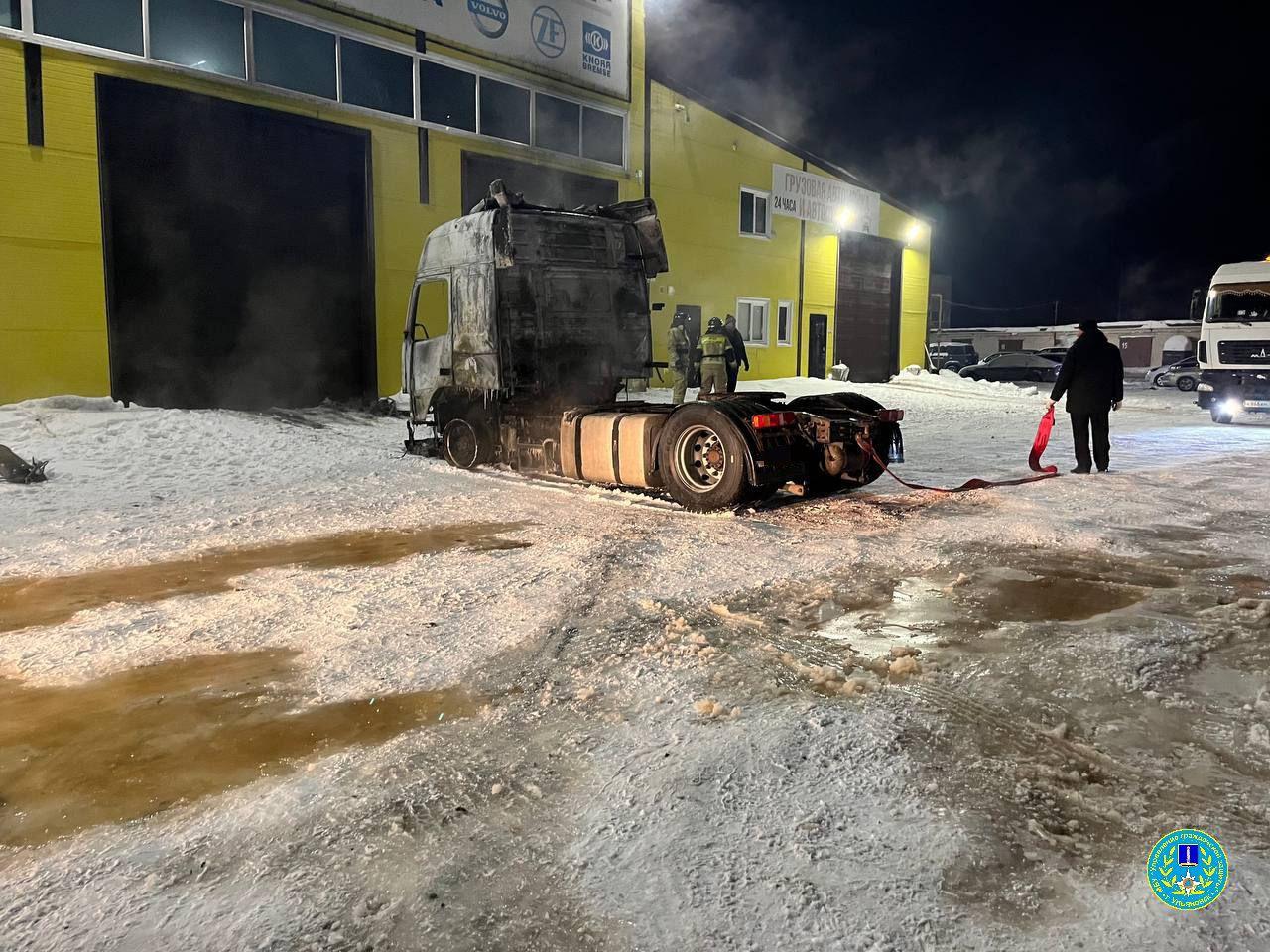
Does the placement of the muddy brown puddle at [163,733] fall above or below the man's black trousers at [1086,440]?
below

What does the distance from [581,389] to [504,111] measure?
11490mm

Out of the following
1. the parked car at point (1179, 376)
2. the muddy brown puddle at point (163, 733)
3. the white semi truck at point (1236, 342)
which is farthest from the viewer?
the parked car at point (1179, 376)

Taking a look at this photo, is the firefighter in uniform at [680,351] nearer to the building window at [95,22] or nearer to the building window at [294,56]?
the building window at [294,56]

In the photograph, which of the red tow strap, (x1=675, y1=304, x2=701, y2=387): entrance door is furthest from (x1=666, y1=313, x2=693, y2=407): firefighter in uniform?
the red tow strap

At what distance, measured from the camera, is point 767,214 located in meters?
25.0

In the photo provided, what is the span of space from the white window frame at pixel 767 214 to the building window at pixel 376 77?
10185 millimetres

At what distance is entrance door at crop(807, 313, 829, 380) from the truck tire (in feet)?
65.5

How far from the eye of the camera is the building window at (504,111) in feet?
59.5

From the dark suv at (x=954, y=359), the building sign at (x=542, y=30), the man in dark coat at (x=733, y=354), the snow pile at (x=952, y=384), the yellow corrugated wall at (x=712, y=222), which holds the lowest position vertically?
the snow pile at (x=952, y=384)

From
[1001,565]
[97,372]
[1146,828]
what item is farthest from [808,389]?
[1146,828]

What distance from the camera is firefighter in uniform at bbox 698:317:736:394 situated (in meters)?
13.9

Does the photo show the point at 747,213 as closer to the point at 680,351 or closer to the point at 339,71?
the point at 680,351

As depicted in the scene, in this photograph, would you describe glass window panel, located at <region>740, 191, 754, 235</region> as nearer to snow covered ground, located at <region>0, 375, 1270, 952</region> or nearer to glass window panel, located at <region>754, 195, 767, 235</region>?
glass window panel, located at <region>754, 195, 767, 235</region>

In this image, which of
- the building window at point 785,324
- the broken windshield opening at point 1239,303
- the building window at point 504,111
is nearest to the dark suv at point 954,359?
the building window at point 785,324
